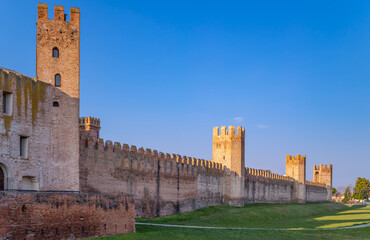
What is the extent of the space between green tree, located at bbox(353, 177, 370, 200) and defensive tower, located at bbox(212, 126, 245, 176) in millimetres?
63932

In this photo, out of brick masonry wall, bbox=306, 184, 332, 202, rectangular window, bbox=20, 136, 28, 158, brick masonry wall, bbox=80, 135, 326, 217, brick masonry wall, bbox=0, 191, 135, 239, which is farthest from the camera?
brick masonry wall, bbox=306, 184, 332, 202

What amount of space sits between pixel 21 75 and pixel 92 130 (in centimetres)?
3282

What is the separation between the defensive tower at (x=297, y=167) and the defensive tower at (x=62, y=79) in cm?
5183

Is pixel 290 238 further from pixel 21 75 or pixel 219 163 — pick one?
pixel 219 163

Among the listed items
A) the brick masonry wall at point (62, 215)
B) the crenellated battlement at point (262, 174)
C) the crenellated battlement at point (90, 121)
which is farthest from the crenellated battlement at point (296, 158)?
the brick masonry wall at point (62, 215)

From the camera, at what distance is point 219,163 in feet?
161

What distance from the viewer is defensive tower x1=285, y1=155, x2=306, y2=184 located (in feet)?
236

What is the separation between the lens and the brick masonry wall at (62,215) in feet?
53.4

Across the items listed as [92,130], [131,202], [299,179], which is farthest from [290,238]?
[299,179]

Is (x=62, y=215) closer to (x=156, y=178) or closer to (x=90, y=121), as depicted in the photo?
(x=156, y=178)

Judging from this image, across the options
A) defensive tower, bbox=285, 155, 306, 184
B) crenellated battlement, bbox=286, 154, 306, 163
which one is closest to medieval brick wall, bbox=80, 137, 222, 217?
crenellated battlement, bbox=286, 154, 306, 163

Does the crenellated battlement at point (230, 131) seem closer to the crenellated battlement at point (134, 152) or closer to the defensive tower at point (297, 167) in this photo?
the crenellated battlement at point (134, 152)

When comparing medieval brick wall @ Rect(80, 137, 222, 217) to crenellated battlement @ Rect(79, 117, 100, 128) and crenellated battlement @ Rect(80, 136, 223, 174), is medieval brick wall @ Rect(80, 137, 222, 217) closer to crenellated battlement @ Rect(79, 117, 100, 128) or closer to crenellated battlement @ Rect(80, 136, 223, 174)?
crenellated battlement @ Rect(80, 136, 223, 174)

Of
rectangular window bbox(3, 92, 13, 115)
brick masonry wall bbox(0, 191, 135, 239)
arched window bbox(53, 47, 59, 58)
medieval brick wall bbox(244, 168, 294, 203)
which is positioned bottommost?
medieval brick wall bbox(244, 168, 294, 203)
